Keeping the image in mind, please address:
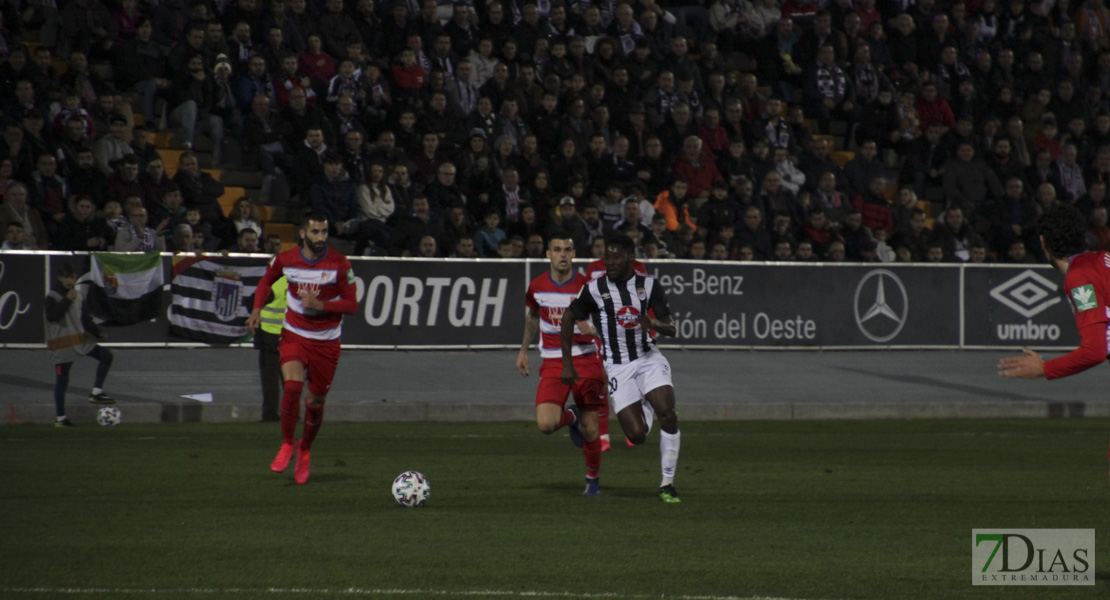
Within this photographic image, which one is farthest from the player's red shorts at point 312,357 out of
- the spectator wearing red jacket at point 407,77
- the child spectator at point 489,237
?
the spectator wearing red jacket at point 407,77

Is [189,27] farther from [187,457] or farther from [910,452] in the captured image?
[910,452]

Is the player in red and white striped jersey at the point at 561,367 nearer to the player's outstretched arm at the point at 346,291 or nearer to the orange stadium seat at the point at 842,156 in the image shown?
the player's outstretched arm at the point at 346,291

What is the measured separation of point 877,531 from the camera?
29.9ft

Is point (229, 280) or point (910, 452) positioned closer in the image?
point (910, 452)

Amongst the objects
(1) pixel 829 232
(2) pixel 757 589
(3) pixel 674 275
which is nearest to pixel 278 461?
(2) pixel 757 589

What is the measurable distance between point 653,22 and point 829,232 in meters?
5.19

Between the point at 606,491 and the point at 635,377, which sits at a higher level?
the point at 635,377

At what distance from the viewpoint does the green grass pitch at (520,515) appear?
725 cm

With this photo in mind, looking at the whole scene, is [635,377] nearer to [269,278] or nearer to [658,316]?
[658,316]

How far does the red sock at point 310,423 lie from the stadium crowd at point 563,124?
29.2 ft

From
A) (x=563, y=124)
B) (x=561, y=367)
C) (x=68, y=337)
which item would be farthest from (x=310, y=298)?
(x=563, y=124)

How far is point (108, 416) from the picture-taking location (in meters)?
16.5

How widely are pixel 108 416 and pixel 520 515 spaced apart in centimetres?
838

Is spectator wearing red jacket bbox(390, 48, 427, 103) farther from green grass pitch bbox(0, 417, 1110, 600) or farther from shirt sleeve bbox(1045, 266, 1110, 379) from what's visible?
shirt sleeve bbox(1045, 266, 1110, 379)
